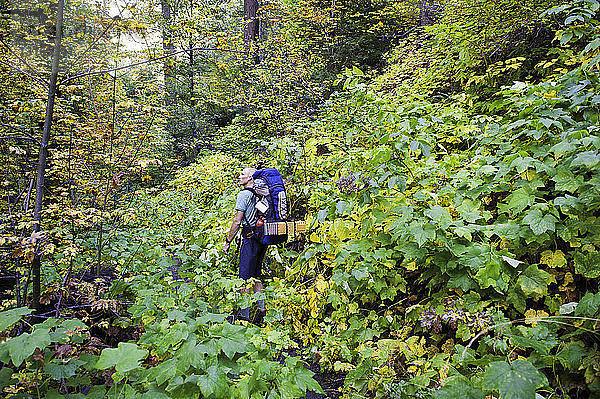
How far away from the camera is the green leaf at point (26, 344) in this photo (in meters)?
1.68

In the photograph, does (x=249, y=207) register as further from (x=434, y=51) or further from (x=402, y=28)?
(x=402, y=28)

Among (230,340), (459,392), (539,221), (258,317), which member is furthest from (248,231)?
(539,221)

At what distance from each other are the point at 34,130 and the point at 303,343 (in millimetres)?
4875

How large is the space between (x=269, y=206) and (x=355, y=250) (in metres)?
1.46

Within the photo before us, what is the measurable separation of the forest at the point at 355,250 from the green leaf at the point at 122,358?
0.05ft

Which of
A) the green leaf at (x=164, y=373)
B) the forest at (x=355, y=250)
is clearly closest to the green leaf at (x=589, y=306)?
the forest at (x=355, y=250)

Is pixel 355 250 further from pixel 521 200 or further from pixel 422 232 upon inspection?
pixel 521 200

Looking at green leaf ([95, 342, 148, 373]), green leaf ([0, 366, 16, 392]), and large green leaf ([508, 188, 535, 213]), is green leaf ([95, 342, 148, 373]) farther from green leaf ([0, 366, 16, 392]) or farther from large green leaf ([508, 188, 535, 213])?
large green leaf ([508, 188, 535, 213])

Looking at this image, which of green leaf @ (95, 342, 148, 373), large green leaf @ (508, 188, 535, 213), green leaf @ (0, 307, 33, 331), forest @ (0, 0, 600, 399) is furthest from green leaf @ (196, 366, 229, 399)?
large green leaf @ (508, 188, 535, 213)

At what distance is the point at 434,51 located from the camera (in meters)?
6.50

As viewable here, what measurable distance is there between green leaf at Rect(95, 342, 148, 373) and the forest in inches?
0.6

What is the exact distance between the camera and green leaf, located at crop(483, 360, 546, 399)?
4.79ft

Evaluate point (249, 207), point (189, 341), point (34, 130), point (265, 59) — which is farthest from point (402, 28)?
point (189, 341)

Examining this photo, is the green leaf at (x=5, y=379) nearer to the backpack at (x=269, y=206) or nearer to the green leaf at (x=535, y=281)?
the backpack at (x=269, y=206)
